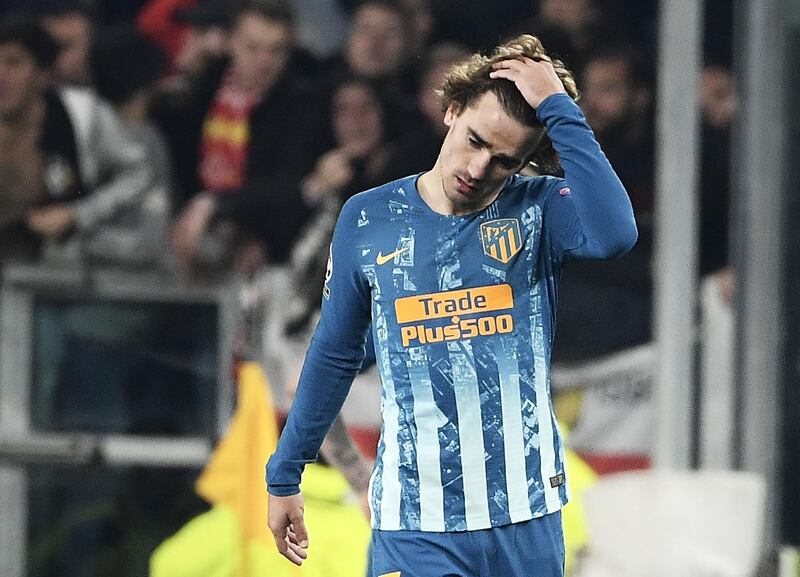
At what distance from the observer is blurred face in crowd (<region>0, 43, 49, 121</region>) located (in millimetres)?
4453

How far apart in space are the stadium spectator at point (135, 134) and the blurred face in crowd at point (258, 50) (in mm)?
256

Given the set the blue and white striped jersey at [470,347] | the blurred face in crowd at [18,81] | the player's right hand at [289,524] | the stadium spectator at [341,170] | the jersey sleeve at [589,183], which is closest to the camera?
the jersey sleeve at [589,183]

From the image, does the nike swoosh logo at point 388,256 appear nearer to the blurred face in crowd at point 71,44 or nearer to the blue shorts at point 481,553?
the blue shorts at point 481,553

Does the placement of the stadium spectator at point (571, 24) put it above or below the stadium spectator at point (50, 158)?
above

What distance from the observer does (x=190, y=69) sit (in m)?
4.52

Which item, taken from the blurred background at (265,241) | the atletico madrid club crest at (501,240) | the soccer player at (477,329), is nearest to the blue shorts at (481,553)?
the soccer player at (477,329)

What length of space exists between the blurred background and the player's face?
7.61 feet

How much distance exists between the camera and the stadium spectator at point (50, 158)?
446 centimetres

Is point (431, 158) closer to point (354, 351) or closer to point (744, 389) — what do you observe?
point (744, 389)

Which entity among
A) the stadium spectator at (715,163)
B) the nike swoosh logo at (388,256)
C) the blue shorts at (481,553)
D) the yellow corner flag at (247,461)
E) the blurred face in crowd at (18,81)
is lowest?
the blue shorts at (481,553)

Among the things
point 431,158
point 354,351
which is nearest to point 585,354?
point 431,158

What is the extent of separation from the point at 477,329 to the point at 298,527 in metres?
0.53

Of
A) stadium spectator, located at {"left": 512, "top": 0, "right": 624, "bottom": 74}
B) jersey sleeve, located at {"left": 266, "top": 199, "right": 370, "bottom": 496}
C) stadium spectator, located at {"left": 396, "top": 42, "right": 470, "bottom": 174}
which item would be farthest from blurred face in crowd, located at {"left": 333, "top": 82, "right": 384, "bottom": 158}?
jersey sleeve, located at {"left": 266, "top": 199, "right": 370, "bottom": 496}

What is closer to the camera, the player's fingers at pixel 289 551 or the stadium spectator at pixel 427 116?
the player's fingers at pixel 289 551
